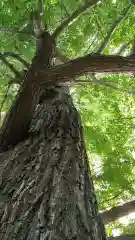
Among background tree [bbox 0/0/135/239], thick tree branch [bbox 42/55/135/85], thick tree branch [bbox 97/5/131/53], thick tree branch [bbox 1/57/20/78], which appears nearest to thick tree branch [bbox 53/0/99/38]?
background tree [bbox 0/0/135/239]

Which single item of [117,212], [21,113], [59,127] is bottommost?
[117,212]

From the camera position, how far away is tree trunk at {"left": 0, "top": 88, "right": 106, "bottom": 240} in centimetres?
132

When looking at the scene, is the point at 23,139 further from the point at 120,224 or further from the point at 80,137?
the point at 120,224

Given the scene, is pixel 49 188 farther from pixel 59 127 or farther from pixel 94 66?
pixel 94 66

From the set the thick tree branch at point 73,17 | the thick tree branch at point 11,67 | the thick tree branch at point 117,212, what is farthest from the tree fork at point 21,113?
the thick tree branch at point 117,212

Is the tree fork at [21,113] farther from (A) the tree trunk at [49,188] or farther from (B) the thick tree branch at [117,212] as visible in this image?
(B) the thick tree branch at [117,212]

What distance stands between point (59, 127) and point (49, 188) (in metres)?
0.89

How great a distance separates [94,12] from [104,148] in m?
1.89

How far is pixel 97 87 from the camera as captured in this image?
489cm

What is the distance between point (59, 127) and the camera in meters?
2.48

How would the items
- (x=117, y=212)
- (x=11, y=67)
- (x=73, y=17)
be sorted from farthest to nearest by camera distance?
(x=73, y=17)
(x=11, y=67)
(x=117, y=212)

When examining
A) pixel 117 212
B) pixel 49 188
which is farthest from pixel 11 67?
pixel 49 188

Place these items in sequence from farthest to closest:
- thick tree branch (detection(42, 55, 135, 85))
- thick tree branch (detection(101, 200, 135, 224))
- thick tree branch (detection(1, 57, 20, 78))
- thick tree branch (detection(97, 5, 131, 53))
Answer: thick tree branch (detection(97, 5, 131, 53)) < thick tree branch (detection(1, 57, 20, 78)) < thick tree branch (detection(101, 200, 135, 224)) < thick tree branch (detection(42, 55, 135, 85))

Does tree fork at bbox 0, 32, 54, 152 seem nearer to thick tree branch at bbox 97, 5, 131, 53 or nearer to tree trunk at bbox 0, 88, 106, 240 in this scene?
tree trunk at bbox 0, 88, 106, 240
